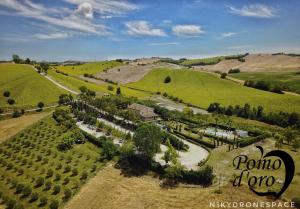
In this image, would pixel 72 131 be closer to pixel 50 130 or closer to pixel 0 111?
pixel 50 130

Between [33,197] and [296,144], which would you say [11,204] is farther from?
[296,144]

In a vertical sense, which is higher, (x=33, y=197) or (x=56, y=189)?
(x=56, y=189)

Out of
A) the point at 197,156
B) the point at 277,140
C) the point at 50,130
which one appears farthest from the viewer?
the point at 50,130

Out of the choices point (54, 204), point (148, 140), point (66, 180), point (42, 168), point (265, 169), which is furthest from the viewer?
point (42, 168)

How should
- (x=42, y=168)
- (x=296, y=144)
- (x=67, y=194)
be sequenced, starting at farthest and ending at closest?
(x=296, y=144), (x=42, y=168), (x=67, y=194)

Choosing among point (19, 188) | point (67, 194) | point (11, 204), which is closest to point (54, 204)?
point (67, 194)

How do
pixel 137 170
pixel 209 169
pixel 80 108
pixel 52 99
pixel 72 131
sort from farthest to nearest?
1. pixel 52 99
2. pixel 80 108
3. pixel 72 131
4. pixel 137 170
5. pixel 209 169

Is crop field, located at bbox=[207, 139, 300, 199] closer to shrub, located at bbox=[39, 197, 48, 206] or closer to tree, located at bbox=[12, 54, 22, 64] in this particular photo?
shrub, located at bbox=[39, 197, 48, 206]

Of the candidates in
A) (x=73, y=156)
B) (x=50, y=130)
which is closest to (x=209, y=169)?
(x=73, y=156)
